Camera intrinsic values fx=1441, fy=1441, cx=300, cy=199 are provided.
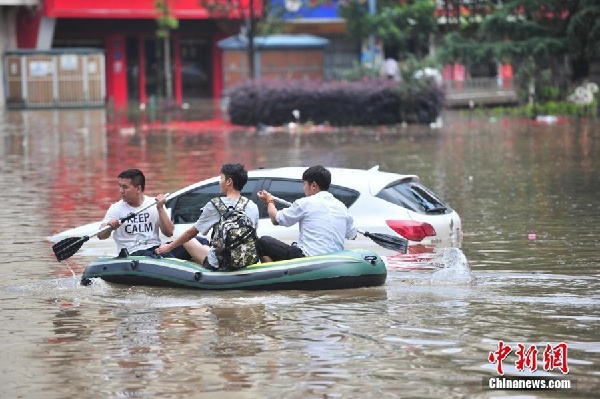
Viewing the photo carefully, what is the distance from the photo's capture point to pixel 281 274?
12336 mm

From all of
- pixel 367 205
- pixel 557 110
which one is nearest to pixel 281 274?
pixel 367 205

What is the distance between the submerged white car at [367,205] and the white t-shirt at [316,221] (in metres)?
1.53

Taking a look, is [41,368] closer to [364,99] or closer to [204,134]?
[204,134]

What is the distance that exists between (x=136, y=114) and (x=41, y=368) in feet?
128

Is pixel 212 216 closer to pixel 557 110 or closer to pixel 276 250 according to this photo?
pixel 276 250

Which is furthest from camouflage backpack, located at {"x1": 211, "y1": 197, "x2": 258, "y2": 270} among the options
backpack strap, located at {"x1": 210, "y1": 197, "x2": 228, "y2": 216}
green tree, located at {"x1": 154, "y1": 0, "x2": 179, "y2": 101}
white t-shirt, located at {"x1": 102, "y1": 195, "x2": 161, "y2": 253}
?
green tree, located at {"x1": 154, "y1": 0, "x2": 179, "y2": 101}

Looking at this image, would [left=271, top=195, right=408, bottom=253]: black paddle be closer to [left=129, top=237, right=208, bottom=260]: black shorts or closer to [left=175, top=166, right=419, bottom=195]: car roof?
[left=129, top=237, right=208, bottom=260]: black shorts

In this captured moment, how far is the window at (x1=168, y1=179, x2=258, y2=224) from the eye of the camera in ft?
48.3

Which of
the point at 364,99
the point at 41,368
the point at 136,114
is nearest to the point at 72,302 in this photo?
the point at 41,368

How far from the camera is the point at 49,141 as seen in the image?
116 ft

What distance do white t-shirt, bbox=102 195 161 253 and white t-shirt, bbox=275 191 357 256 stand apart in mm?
1211

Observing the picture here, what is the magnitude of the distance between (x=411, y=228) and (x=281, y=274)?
2.46 metres

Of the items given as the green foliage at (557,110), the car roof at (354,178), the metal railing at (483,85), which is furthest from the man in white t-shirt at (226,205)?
the metal railing at (483,85)

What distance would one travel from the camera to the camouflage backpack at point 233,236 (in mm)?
12289
